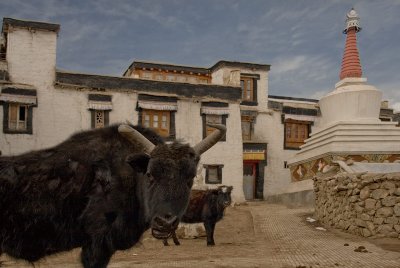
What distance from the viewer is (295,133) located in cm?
3155

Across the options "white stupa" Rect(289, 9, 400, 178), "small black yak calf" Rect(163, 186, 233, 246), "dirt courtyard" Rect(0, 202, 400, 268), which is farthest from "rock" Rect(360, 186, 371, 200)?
"white stupa" Rect(289, 9, 400, 178)

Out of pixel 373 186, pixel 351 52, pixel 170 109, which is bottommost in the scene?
pixel 373 186

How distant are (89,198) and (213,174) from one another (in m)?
22.2

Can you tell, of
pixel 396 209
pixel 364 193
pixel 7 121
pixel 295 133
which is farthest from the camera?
pixel 295 133

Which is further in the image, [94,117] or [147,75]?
[147,75]

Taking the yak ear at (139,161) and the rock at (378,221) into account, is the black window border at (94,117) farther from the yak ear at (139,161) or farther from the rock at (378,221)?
the yak ear at (139,161)

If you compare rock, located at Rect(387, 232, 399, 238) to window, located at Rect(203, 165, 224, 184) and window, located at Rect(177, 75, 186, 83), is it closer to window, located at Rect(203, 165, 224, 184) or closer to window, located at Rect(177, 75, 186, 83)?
window, located at Rect(203, 165, 224, 184)

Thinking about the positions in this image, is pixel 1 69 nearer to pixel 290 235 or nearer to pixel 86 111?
pixel 86 111

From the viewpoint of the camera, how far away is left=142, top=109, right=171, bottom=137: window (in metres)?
25.9

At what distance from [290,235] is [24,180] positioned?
9620 millimetres

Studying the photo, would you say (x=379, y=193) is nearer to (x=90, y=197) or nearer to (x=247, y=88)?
(x=90, y=197)

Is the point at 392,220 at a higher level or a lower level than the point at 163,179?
lower

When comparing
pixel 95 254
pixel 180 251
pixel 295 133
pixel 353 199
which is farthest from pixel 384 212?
pixel 295 133

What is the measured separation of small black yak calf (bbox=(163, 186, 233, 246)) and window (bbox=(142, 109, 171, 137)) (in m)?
12.7
